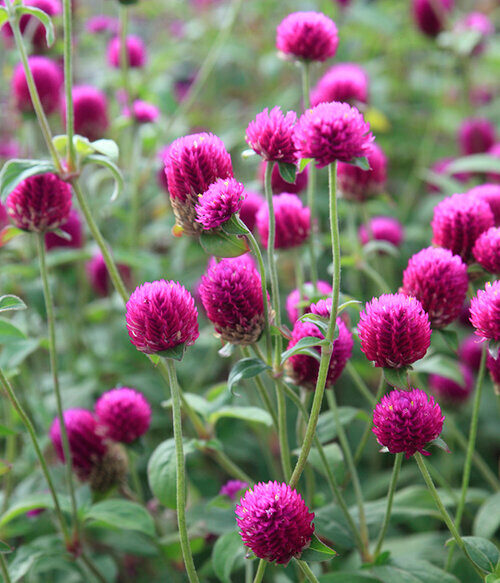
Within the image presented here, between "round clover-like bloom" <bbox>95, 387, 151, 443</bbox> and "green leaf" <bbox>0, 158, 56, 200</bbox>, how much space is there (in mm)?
326

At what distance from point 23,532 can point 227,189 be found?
2.30 feet

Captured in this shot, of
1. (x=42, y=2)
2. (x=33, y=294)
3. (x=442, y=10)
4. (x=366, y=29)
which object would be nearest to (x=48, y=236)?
(x=33, y=294)

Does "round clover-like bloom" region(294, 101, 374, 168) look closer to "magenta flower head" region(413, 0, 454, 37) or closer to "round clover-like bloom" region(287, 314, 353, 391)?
"round clover-like bloom" region(287, 314, 353, 391)

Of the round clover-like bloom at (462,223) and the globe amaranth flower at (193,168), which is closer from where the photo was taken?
the globe amaranth flower at (193,168)

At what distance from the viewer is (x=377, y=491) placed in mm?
1305

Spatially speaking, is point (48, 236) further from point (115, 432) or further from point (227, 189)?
point (227, 189)

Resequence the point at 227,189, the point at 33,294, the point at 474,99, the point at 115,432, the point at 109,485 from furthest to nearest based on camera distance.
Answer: the point at 474,99
the point at 33,294
the point at 109,485
the point at 115,432
the point at 227,189

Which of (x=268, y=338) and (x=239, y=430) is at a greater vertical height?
(x=268, y=338)

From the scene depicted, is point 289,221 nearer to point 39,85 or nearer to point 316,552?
point 316,552

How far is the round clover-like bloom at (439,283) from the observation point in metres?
0.75

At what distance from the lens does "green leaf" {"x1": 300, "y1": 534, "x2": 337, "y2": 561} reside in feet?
2.03

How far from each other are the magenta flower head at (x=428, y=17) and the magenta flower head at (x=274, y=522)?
1.66 m

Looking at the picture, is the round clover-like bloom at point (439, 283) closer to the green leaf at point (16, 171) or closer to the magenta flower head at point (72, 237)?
the green leaf at point (16, 171)

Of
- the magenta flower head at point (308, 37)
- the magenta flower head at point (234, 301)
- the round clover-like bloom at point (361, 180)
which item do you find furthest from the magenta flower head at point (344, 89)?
the magenta flower head at point (234, 301)
